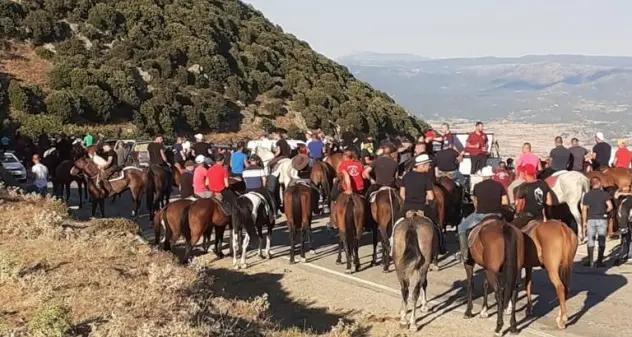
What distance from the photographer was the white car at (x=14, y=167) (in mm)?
29594

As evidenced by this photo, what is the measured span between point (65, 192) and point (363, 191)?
51.9 ft

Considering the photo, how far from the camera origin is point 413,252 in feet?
39.2

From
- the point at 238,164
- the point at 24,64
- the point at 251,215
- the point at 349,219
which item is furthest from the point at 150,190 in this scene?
the point at 24,64

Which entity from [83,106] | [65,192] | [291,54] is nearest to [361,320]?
[65,192]

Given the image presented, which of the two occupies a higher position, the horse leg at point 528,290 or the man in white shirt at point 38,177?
the man in white shirt at point 38,177

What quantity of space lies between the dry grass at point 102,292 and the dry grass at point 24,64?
111 feet

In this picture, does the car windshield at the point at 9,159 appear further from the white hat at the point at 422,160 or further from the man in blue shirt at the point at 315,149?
the white hat at the point at 422,160

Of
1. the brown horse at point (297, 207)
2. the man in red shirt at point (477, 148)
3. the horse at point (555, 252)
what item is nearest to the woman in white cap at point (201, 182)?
the brown horse at point (297, 207)

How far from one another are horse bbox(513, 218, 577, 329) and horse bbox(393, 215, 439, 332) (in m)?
1.56

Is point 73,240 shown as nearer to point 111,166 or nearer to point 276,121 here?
point 111,166

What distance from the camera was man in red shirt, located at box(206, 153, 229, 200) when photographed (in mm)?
16406

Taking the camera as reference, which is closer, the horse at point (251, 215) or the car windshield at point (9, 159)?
the horse at point (251, 215)

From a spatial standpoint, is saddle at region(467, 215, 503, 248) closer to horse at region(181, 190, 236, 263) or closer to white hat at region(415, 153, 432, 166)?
white hat at region(415, 153, 432, 166)

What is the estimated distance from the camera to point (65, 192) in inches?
1139
